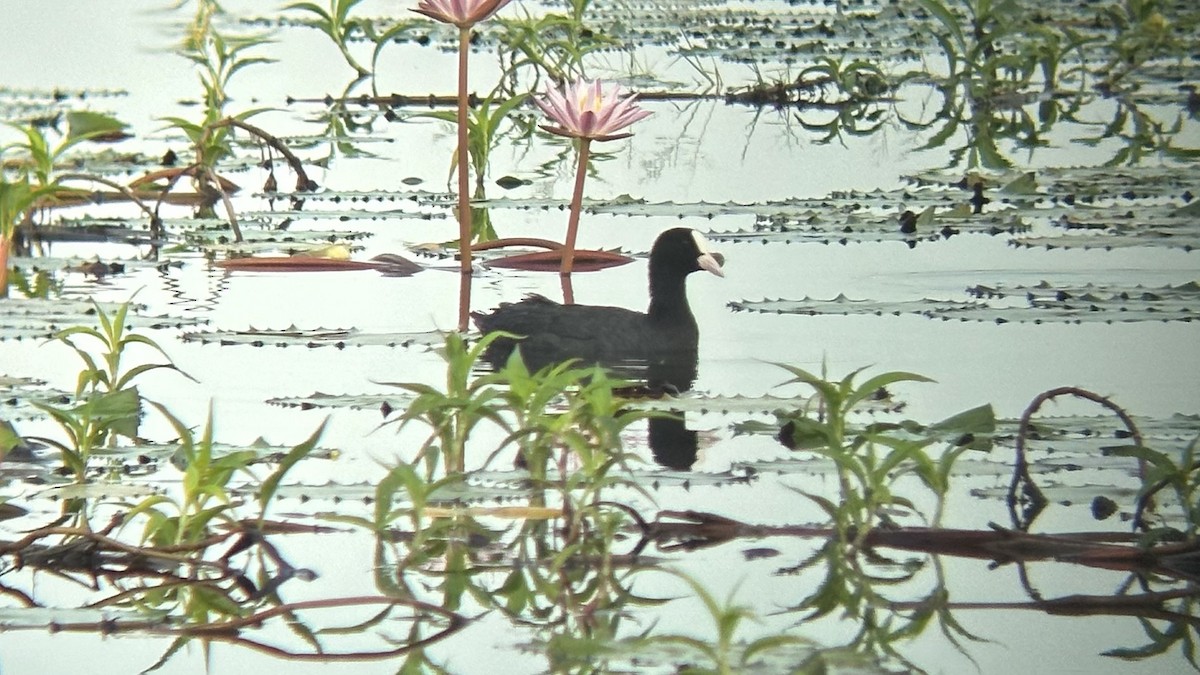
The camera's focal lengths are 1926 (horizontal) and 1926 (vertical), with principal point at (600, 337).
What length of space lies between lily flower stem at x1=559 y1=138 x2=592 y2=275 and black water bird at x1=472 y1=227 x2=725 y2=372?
1.32 feet

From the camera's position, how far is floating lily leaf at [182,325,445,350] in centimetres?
465

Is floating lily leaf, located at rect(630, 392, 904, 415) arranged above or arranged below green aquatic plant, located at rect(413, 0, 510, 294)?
below

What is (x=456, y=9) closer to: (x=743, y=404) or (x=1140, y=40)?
(x=743, y=404)

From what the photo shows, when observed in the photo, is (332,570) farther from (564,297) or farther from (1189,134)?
(1189,134)

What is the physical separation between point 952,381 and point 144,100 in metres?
5.74

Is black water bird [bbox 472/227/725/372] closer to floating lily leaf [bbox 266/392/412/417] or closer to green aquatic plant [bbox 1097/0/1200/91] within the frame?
floating lily leaf [bbox 266/392/412/417]

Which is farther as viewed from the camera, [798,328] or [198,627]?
[798,328]

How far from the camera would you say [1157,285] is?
516 cm

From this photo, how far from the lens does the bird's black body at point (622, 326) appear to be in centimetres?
449

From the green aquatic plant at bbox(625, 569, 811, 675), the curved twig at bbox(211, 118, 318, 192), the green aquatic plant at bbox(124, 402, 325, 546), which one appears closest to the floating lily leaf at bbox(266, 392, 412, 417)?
the green aquatic plant at bbox(124, 402, 325, 546)

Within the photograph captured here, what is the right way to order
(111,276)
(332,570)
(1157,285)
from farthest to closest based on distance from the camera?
(111,276)
(1157,285)
(332,570)

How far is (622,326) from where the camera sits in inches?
181

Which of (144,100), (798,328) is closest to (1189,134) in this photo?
(798,328)

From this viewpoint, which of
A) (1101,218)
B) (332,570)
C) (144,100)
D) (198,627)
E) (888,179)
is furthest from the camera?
(144,100)
